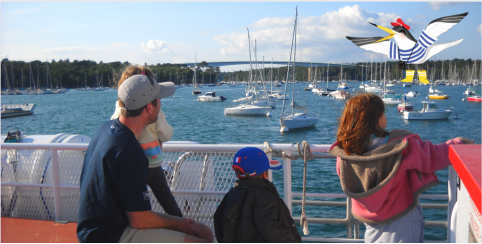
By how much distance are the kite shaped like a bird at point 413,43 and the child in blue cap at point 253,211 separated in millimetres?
2528

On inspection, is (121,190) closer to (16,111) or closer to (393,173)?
(393,173)

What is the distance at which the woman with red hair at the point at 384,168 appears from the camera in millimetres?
2311

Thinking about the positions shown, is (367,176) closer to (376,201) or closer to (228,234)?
(376,201)

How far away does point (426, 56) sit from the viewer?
4.09m

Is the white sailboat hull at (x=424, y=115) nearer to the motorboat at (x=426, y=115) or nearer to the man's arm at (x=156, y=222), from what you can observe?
the motorboat at (x=426, y=115)

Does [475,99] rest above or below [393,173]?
below

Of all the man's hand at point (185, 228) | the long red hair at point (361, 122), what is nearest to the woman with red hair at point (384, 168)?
the long red hair at point (361, 122)

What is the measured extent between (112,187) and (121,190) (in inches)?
3.3

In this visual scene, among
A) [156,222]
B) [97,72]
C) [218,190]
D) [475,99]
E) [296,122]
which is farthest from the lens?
[97,72]

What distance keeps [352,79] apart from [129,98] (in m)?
176

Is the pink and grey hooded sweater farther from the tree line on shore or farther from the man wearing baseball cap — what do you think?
the tree line on shore

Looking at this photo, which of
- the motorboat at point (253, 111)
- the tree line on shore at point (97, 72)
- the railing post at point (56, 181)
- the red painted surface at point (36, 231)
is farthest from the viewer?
the tree line on shore at point (97, 72)

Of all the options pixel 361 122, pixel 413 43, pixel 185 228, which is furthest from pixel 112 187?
pixel 413 43

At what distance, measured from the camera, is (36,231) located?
11.3ft
